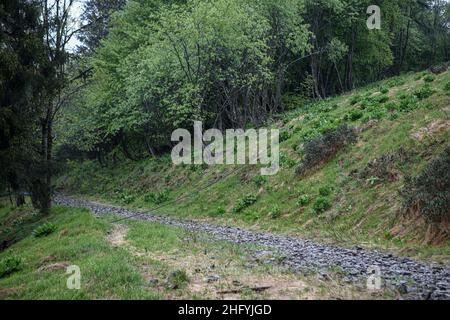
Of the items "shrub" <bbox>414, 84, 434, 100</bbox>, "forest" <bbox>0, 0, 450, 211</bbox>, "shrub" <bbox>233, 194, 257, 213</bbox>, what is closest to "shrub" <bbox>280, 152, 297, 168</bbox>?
"shrub" <bbox>233, 194, 257, 213</bbox>

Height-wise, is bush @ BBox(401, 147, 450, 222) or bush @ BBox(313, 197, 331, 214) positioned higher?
bush @ BBox(401, 147, 450, 222)

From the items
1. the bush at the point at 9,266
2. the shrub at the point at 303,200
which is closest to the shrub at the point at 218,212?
the shrub at the point at 303,200

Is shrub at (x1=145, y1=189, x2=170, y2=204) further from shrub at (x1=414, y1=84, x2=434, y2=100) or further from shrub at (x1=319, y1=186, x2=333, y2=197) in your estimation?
shrub at (x1=414, y1=84, x2=434, y2=100)

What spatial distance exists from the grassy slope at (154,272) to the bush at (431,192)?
438 centimetres

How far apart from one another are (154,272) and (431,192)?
27.2ft

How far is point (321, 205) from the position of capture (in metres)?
15.6

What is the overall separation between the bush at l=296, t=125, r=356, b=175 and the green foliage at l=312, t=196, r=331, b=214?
3.02 metres

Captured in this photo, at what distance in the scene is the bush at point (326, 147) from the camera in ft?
60.9

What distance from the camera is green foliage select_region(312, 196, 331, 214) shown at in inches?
615

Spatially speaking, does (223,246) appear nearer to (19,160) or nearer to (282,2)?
(19,160)

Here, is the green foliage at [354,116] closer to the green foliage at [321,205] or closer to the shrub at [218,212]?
the green foliage at [321,205]

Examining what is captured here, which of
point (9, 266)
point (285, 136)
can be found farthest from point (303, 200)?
point (9, 266)

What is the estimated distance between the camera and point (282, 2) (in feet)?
93.7

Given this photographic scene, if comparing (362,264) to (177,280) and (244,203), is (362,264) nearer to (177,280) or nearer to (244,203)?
(177,280)
